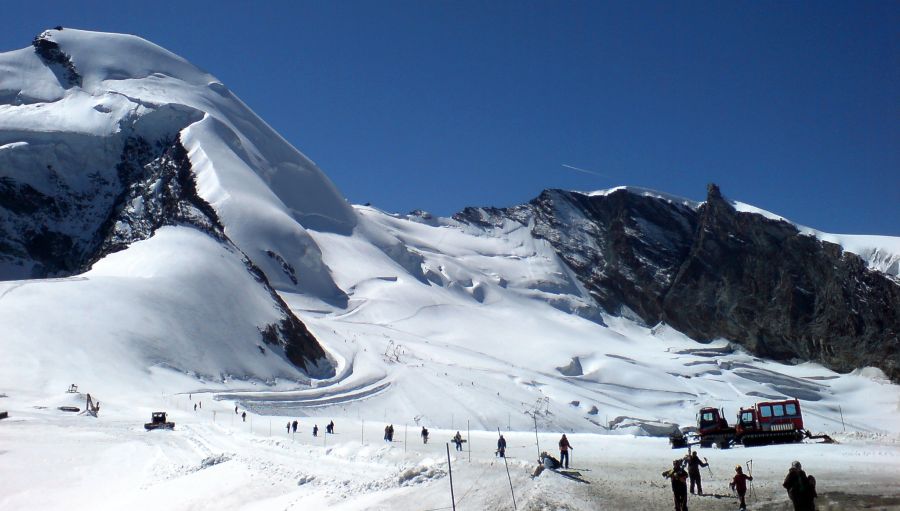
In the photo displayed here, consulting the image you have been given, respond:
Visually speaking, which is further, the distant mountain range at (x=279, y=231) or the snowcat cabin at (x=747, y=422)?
the distant mountain range at (x=279, y=231)

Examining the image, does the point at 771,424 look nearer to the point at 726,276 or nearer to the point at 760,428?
the point at 760,428

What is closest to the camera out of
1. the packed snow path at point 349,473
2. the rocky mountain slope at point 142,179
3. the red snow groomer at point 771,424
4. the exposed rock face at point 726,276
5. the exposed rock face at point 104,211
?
the packed snow path at point 349,473

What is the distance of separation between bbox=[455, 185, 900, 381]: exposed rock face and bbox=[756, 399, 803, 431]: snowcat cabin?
102306 millimetres

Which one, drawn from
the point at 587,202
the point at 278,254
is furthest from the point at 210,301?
the point at 587,202

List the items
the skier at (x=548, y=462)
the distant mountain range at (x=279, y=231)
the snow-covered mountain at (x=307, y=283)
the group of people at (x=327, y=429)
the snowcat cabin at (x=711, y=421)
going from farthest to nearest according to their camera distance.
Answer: the distant mountain range at (x=279, y=231)
the snow-covered mountain at (x=307, y=283)
the group of people at (x=327, y=429)
the snowcat cabin at (x=711, y=421)
the skier at (x=548, y=462)

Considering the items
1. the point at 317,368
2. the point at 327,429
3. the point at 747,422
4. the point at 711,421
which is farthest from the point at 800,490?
the point at 317,368

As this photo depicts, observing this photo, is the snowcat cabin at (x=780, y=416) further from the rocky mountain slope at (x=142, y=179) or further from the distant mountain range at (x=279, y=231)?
the rocky mountain slope at (x=142, y=179)

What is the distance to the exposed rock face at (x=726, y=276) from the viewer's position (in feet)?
418

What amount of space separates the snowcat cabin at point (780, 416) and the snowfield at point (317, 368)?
1.82m

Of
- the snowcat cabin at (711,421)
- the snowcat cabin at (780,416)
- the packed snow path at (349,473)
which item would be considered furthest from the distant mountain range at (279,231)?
the snowcat cabin at (780,416)

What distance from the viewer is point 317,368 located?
232ft

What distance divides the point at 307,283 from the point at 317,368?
46.1 m

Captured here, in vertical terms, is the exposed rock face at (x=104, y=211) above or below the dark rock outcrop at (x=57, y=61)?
below

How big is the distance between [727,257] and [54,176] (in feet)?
408
